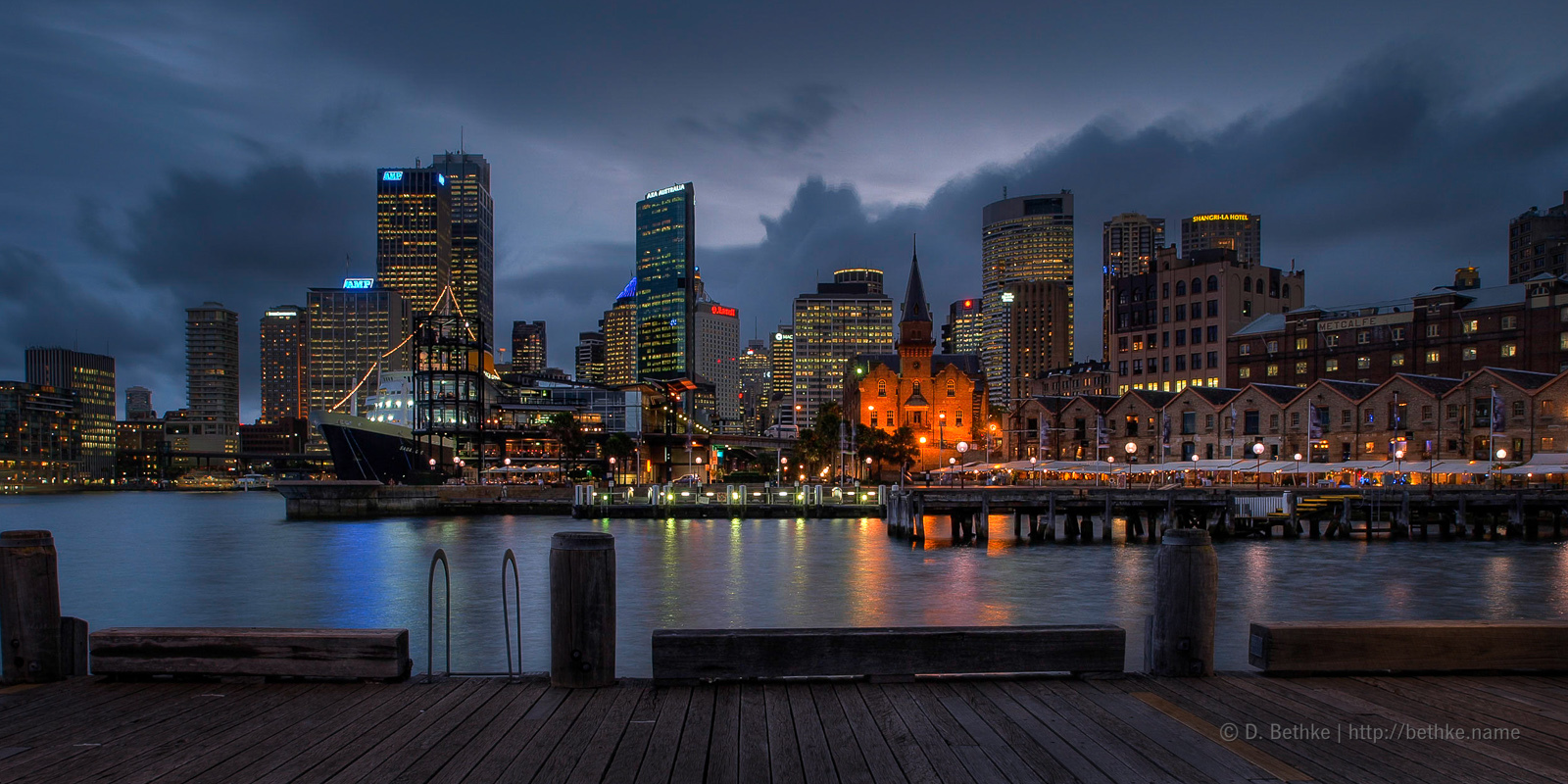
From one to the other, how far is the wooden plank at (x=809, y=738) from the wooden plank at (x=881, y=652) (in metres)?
0.19

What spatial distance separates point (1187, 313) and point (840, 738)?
133128 mm

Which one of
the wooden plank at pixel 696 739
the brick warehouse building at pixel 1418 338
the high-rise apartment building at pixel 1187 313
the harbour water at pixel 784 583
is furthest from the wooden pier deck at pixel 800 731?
the high-rise apartment building at pixel 1187 313

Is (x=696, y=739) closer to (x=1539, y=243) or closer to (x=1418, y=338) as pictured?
(x=1418, y=338)

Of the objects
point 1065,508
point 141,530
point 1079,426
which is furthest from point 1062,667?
point 1079,426

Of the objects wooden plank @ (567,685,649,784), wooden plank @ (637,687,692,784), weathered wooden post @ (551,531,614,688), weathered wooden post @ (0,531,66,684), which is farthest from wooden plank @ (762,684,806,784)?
weathered wooden post @ (0,531,66,684)

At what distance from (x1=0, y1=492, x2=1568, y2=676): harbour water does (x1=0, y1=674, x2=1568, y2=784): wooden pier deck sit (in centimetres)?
1375

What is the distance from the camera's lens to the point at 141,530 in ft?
270

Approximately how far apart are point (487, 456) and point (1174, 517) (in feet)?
389

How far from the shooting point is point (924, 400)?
14162 centimetres

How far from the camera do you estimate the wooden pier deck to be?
18.4ft

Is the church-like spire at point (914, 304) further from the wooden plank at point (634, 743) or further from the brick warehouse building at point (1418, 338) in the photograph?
the wooden plank at point (634, 743)

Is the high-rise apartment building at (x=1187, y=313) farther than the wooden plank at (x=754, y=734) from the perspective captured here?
Yes

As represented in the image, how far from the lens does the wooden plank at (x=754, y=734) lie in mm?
5688

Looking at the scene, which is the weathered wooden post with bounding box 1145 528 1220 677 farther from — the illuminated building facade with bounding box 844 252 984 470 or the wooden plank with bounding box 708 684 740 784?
the illuminated building facade with bounding box 844 252 984 470
